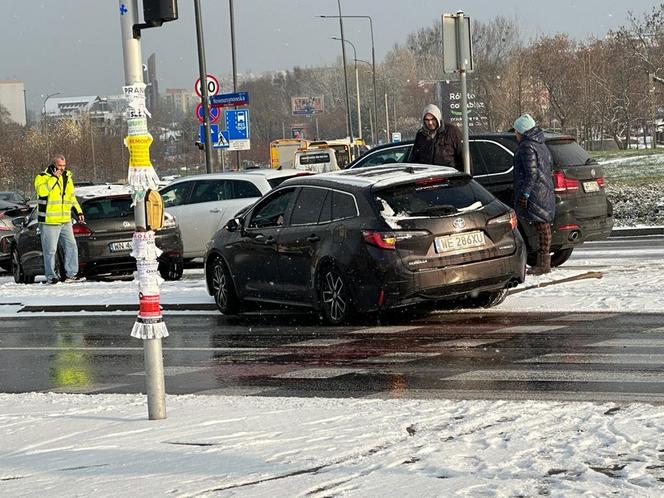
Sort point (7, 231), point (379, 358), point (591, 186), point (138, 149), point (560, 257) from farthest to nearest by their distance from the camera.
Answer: point (7, 231)
point (560, 257)
point (591, 186)
point (379, 358)
point (138, 149)

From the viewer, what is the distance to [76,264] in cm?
1958

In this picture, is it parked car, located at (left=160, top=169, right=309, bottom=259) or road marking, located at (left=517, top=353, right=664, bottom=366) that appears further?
parked car, located at (left=160, top=169, right=309, bottom=259)

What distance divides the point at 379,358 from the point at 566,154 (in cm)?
681

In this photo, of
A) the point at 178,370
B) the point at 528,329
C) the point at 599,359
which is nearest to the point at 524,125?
the point at 528,329

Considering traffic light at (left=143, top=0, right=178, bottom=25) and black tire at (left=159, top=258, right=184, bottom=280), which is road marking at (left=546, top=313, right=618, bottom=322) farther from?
black tire at (left=159, top=258, right=184, bottom=280)

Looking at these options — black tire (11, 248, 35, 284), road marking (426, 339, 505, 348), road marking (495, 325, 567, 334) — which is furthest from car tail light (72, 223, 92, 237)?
road marking (426, 339, 505, 348)

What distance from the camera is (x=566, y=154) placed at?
634 inches

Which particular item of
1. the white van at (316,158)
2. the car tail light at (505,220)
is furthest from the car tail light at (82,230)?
the white van at (316,158)

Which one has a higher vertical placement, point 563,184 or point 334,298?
point 563,184

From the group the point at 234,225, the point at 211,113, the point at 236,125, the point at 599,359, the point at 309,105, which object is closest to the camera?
the point at 599,359

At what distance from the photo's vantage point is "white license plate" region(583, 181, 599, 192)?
52.2 feet

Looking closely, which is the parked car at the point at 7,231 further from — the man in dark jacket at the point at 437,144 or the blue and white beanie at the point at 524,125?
the blue and white beanie at the point at 524,125

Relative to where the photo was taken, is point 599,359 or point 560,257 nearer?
point 599,359

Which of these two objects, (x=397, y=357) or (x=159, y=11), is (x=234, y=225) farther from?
(x=159, y=11)
